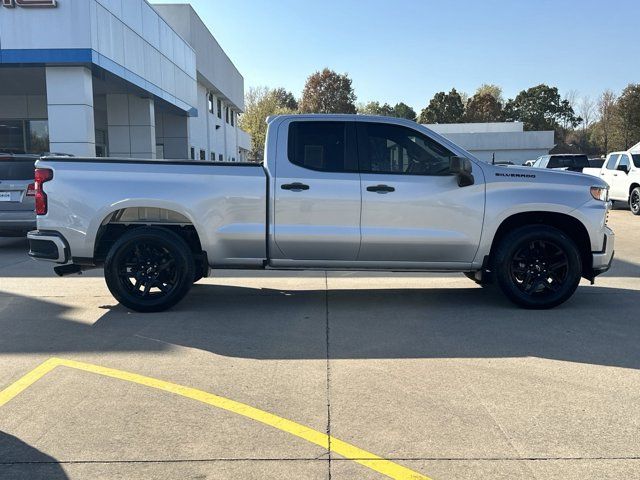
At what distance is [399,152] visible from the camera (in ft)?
21.3

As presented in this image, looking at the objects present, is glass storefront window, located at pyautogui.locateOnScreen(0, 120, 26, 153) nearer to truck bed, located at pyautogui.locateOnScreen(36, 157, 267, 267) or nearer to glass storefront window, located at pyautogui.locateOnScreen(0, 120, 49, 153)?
glass storefront window, located at pyautogui.locateOnScreen(0, 120, 49, 153)

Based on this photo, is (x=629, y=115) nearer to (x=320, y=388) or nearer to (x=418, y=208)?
(x=418, y=208)

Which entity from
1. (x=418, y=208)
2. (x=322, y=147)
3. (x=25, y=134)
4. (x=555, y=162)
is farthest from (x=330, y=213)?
(x=25, y=134)

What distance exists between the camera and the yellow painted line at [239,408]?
3234 mm

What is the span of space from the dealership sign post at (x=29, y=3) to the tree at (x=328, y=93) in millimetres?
74263

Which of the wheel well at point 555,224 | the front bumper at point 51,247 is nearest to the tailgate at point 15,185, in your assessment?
the front bumper at point 51,247

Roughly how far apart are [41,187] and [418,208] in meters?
4.11

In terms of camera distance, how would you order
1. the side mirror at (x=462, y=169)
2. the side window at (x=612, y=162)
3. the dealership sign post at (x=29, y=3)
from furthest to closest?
the side window at (x=612, y=162), the dealership sign post at (x=29, y=3), the side mirror at (x=462, y=169)

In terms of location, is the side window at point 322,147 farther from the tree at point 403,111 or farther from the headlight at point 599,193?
the tree at point 403,111

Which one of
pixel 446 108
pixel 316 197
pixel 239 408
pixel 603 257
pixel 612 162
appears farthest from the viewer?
pixel 446 108

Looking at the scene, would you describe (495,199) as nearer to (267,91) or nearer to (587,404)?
(587,404)

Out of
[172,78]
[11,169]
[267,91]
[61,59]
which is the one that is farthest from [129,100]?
[267,91]

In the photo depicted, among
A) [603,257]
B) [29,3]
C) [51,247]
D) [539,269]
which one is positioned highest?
[29,3]

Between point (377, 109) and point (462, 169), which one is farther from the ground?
point (377, 109)
